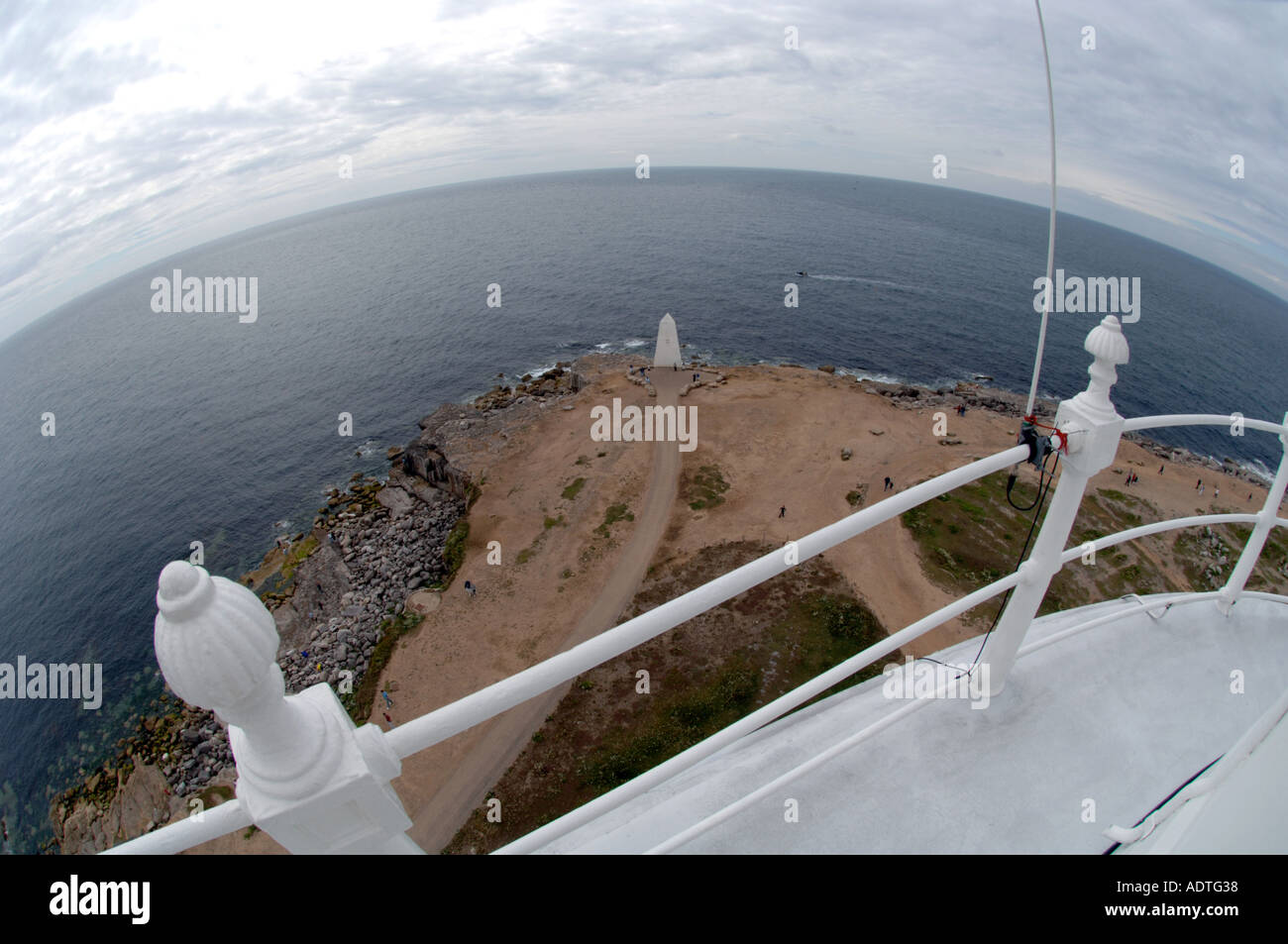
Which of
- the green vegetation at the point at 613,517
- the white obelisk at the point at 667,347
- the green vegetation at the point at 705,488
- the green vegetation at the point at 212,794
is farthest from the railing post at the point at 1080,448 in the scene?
the white obelisk at the point at 667,347

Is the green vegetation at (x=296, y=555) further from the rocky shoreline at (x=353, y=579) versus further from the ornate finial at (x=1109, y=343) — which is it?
the ornate finial at (x=1109, y=343)

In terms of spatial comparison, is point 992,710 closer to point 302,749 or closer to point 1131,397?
point 302,749

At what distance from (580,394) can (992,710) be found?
153ft

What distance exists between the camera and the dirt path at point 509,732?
19656mm

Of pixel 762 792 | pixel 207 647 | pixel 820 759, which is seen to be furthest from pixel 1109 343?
pixel 207 647

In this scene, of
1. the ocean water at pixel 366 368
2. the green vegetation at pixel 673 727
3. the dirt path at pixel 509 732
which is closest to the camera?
the green vegetation at pixel 673 727

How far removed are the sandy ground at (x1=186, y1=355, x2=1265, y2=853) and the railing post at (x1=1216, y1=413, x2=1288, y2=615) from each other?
17872 mm

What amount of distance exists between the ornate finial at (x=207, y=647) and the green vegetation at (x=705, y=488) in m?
30.7

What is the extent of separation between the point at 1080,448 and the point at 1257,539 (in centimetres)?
430

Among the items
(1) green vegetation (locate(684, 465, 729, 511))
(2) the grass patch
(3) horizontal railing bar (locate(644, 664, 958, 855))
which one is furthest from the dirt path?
(3) horizontal railing bar (locate(644, 664, 958, 855))

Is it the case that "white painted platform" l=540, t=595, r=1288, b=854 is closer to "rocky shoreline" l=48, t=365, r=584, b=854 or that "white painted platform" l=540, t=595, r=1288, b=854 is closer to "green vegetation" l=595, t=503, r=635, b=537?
"rocky shoreline" l=48, t=365, r=584, b=854

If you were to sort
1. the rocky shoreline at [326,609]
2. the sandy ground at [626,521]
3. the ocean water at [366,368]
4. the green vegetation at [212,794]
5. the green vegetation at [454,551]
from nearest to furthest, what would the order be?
the green vegetation at [212,794]
the sandy ground at [626,521]
the rocky shoreline at [326,609]
the green vegetation at [454,551]
the ocean water at [366,368]

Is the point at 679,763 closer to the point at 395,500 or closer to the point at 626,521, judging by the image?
the point at 626,521
